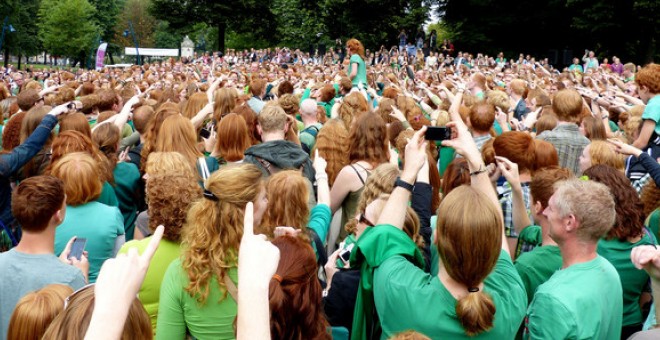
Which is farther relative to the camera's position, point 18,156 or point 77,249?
point 18,156

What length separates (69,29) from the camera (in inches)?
2640

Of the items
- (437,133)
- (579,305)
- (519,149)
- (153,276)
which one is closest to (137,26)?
(519,149)

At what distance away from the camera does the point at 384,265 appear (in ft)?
8.92

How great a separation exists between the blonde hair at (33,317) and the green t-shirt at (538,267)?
7.52ft

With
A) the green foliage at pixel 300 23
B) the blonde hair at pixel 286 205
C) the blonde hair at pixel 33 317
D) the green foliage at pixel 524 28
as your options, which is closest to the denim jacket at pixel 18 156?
the blonde hair at pixel 286 205

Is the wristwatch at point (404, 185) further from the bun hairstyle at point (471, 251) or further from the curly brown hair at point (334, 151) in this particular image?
the curly brown hair at point (334, 151)

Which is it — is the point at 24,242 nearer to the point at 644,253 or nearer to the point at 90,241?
the point at 90,241

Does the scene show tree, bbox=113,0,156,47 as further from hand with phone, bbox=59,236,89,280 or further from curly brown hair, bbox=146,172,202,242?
hand with phone, bbox=59,236,89,280

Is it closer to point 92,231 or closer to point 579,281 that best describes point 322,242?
point 92,231

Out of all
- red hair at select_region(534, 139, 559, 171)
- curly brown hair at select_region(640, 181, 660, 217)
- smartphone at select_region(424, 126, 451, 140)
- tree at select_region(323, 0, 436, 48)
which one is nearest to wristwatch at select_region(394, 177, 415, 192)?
Answer: smartphone at select_region(424, 126, 451, 140)

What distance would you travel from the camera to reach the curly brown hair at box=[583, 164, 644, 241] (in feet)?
12.1

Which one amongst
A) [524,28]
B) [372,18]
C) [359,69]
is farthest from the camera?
[372,18]

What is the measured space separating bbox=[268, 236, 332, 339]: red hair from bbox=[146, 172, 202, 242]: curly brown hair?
1079mm

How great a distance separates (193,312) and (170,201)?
85 cm
